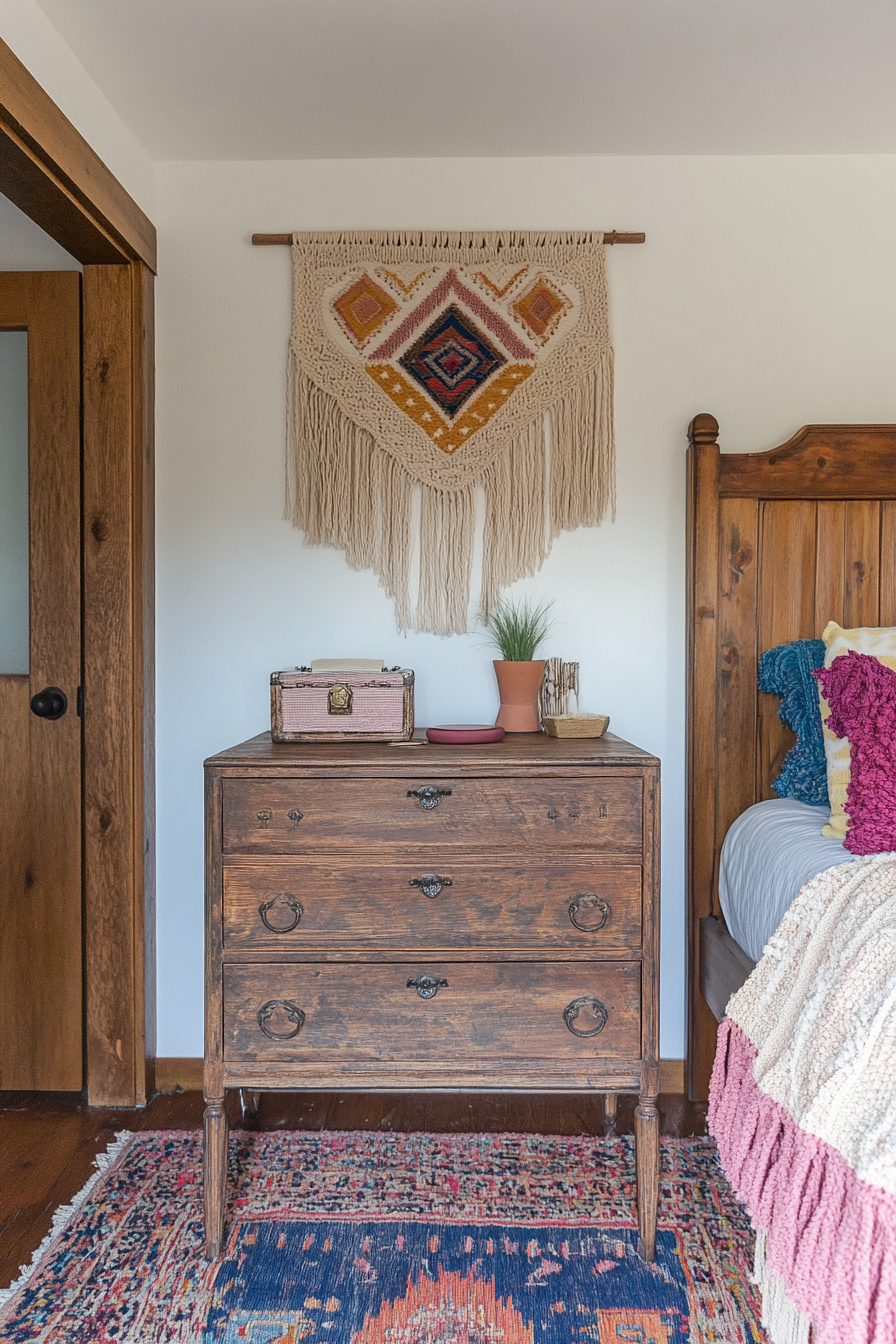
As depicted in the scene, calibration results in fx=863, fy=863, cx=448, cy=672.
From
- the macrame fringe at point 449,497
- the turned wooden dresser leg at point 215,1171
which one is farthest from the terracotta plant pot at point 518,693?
the turned wooden dresser leg at point 215,1171

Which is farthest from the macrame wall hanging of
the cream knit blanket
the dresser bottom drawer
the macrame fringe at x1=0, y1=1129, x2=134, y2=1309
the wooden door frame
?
the macrame fringe at x1=0, y1=1129, x2=134, y2=1309

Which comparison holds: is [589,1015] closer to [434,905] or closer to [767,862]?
[434,905]

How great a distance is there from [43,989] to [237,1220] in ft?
2.64

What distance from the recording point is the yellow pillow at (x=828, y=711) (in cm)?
164

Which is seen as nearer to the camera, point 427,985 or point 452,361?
point 427,985

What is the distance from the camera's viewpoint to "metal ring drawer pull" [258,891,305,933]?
5.26 ft

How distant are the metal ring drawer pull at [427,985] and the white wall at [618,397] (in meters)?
0.74

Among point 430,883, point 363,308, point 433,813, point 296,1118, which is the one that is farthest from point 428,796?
point 363,308

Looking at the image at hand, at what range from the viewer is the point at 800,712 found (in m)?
1.92

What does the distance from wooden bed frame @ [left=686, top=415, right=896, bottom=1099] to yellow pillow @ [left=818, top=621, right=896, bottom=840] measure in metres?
0.23

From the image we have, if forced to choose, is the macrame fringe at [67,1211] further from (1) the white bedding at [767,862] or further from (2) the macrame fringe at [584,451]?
(2) the macrame fringe at [584,451]

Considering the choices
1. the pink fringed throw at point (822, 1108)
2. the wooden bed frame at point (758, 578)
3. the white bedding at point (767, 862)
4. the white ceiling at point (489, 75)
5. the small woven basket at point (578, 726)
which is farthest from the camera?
the wooden bed frame at point (758, 578)

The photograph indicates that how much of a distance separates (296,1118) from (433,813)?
965 millimetres

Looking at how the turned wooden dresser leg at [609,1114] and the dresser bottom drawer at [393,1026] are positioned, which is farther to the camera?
the turned wooden dresser leg at [609,1114]
